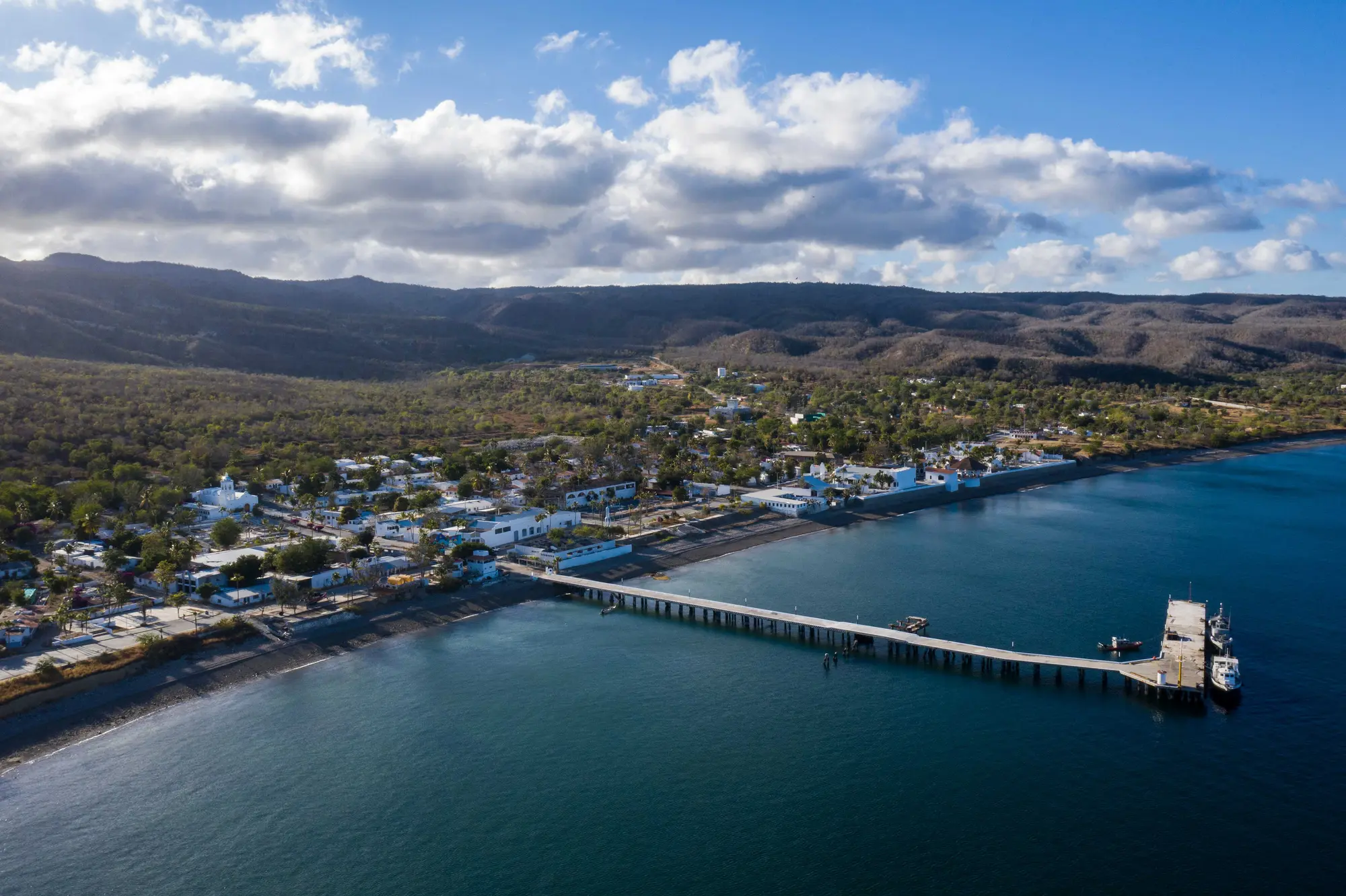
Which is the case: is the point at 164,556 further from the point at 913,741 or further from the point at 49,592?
the point at 913,741

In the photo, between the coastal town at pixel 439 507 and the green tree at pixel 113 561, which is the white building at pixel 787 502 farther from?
the green tree at pixel 113 561

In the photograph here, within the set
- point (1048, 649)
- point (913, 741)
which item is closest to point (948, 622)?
point (1048, 649)

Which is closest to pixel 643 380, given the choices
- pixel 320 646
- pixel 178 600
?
pixel 178 600

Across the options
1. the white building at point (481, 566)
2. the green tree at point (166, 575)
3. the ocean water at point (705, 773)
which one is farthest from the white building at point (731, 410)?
the green tree at point (166, 575)

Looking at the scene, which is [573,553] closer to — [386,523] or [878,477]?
[386,523]

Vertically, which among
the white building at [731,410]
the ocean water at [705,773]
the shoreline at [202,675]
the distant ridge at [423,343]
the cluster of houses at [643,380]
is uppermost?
the distant ridge at [423,343]
